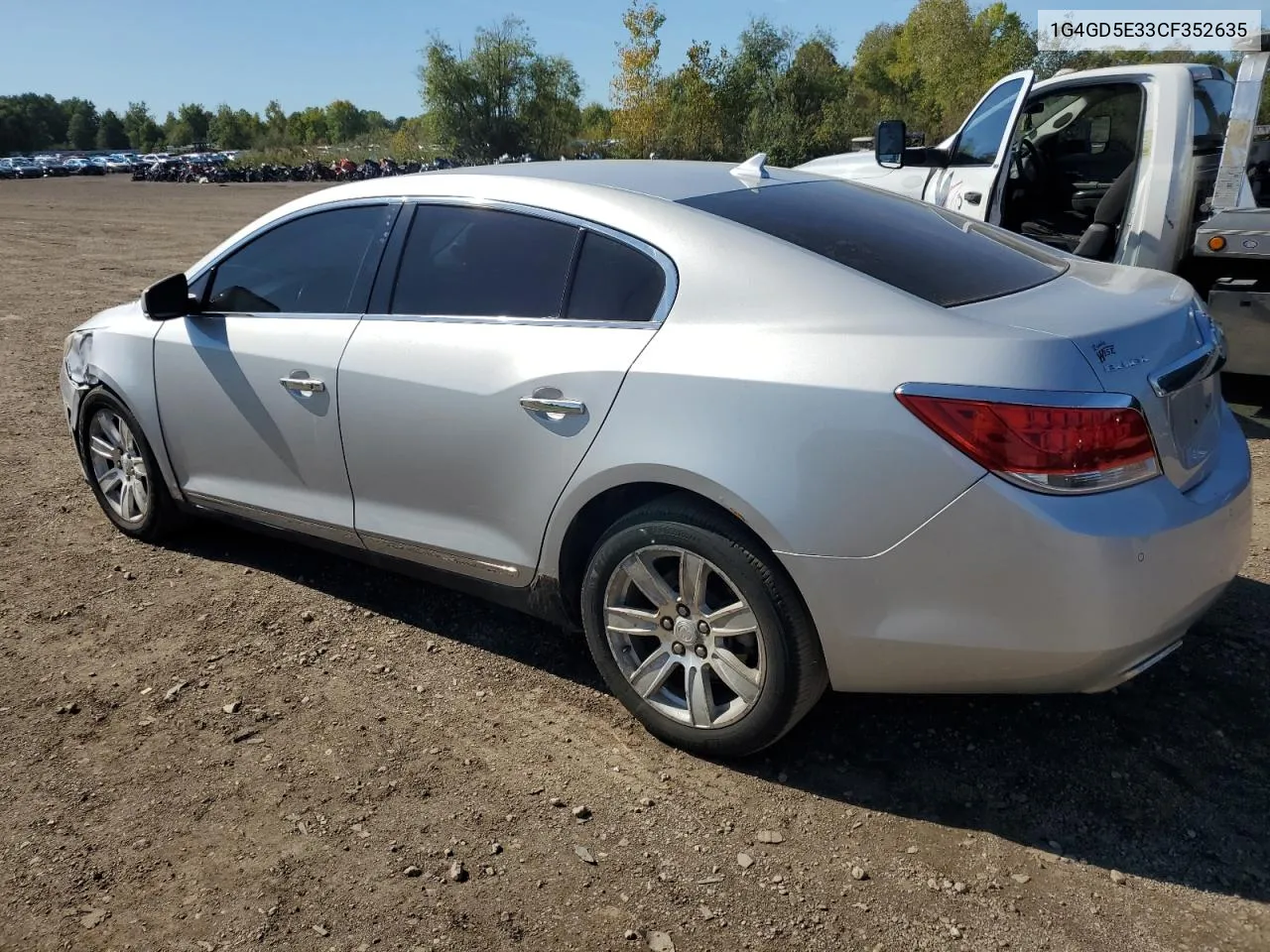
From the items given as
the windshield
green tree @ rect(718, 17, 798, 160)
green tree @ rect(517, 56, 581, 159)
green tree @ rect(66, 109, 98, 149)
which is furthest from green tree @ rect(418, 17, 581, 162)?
green tree @ rect(66, 109, 98, 149)

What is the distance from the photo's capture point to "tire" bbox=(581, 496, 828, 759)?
282cm

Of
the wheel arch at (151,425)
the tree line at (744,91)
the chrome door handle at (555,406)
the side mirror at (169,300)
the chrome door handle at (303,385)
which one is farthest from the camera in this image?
the tree line at (744,91)

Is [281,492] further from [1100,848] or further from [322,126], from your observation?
[322,126]

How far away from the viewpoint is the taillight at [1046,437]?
2445 mm

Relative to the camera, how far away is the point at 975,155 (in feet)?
24.6

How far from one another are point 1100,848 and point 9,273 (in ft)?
58.1

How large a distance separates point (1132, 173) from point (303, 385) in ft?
18.1

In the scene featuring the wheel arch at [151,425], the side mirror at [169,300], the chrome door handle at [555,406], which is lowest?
the wheel arch at [151,425]

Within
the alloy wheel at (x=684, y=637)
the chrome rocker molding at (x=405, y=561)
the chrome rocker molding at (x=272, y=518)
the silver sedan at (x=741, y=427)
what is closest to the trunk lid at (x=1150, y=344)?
the silver sedan at (x=741, y=427)

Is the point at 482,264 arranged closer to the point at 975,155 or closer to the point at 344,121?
the point at 975,155

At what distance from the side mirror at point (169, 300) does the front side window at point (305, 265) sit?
0.09 meters

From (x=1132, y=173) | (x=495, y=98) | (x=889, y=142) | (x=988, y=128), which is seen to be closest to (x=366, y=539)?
(x=889, y=142)

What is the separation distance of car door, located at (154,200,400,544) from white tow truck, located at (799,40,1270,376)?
479cm

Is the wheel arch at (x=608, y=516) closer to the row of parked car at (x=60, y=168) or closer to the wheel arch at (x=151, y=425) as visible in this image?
the wheel arch at (x=151, y=425)
